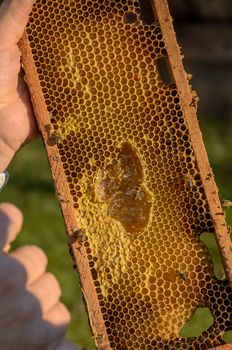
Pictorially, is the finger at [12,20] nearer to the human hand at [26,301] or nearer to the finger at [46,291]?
the human hand at [26,301]

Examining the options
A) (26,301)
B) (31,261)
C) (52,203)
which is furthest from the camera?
(52,203)

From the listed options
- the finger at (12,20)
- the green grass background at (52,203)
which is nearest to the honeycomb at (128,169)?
the finger at (12,20)

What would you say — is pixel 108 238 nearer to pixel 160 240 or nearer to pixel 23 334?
pixel 160 240

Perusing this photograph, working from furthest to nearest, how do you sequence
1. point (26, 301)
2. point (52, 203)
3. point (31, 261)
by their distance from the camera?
point (52, 203) → point (31, 261) → point (26, 301)

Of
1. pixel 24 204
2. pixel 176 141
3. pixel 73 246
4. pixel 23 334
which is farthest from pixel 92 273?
pixel 24 204

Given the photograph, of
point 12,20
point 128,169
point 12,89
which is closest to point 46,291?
point 128,169

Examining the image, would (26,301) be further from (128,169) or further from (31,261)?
(128,169)
